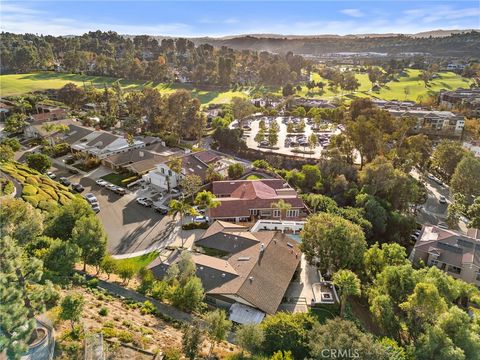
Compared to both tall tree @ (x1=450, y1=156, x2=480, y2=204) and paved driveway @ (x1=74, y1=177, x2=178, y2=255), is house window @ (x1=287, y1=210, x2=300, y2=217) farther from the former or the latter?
tall tree @ (x1=450, y1=156, x2=480, y2=204)

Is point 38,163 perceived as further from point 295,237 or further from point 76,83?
point 76,83

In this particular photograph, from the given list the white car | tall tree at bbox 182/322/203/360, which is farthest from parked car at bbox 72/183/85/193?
tall tree at bbox 182/322/203/360

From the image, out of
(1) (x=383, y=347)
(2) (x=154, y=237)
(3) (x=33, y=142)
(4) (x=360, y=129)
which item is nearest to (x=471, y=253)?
(1) (x=383, y=347)

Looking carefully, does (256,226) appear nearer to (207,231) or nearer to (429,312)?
(207,231)

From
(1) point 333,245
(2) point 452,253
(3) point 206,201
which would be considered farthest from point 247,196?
(2) point 452,253

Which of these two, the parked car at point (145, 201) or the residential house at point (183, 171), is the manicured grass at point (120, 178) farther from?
the parked car at point (145, 201)
